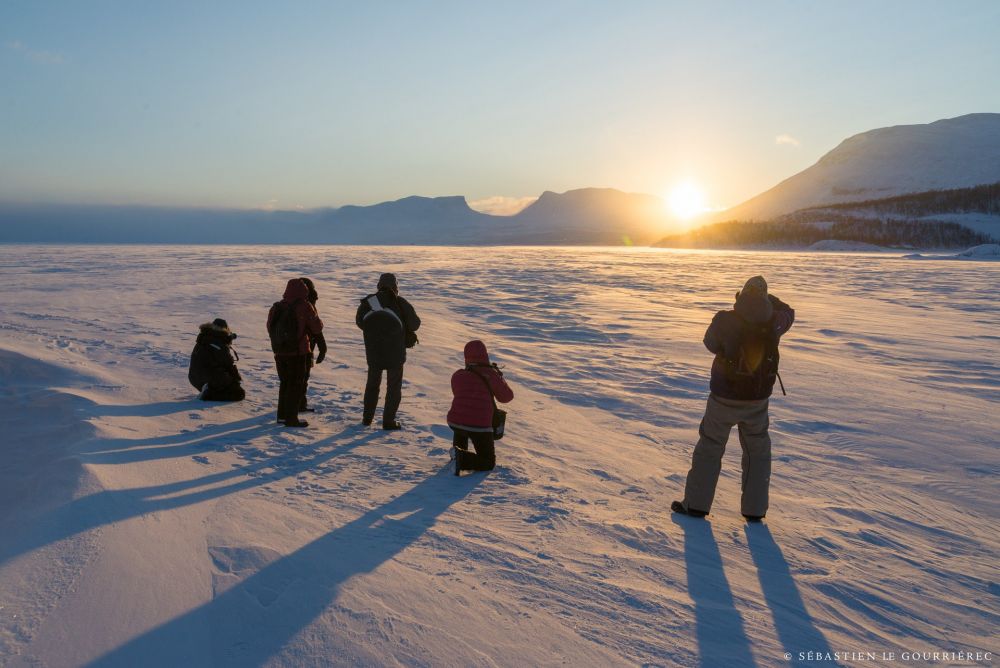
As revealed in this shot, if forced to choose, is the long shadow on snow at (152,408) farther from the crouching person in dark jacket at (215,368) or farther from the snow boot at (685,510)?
the snow boot at (685,510)

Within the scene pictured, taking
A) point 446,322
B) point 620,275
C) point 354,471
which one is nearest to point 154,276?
point 446,322

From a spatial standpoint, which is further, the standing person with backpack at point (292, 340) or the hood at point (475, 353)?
the standing person with backpack at point (292, 340)

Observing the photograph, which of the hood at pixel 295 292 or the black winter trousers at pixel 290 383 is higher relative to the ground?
the hood at pixel 295 292

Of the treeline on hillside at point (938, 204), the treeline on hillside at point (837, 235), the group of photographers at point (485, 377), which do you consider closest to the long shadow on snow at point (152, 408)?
the group of photographers at point (485, 377)

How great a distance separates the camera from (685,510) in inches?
161

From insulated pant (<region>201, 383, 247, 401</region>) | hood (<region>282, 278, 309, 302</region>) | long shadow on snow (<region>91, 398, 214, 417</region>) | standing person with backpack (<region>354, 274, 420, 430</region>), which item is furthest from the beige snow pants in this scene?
long shadow on snow (<region>91, 398, 214, 417</region>)

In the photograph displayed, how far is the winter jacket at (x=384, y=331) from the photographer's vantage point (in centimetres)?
572

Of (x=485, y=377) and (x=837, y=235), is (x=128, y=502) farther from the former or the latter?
(x=837, y=235)

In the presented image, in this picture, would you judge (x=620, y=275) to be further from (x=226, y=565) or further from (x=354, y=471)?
(x=226, y=565)

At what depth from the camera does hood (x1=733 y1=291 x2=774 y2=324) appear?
3.70m

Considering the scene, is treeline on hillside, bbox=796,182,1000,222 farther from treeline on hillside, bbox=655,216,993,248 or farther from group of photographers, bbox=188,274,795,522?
group of photographers, bbox=188,274,795,522

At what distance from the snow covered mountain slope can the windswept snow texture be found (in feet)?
466

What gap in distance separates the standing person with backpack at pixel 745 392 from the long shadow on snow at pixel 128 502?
10.3 feet

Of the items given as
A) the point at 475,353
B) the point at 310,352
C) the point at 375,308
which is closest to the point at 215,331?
the point at 310,352
